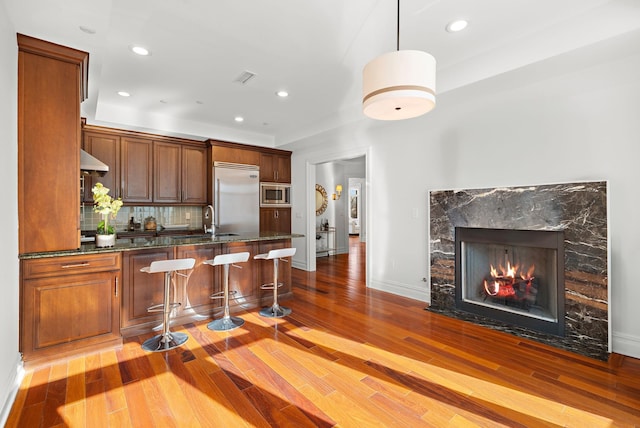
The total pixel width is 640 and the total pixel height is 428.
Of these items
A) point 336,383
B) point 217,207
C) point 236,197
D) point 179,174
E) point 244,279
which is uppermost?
point 179,174

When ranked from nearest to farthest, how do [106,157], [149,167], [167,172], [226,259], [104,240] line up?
[104,240], [226,259], [106,157], [149,167], [167,172]

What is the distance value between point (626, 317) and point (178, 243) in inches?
166

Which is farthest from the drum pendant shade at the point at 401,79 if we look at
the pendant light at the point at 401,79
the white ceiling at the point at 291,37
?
the white ceiling at the point at 291,37

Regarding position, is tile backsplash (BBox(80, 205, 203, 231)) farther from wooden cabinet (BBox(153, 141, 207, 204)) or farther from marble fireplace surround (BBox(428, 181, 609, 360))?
marble fireplace surround (BBox(428, 181, 609, 360))

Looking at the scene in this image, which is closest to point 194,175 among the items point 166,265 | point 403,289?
point 166,265

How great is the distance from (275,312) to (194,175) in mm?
3090

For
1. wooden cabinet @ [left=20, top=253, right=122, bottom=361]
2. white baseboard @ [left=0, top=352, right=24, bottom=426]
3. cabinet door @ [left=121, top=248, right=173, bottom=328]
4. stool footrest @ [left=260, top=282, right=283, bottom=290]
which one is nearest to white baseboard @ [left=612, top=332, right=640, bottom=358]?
stool footrest @ [left=260, top=282, right=283, bottom=290]

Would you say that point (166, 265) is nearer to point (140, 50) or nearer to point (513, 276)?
point (140, 50)

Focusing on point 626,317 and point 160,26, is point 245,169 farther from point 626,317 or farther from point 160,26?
point 626,317

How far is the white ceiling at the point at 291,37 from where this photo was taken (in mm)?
2213

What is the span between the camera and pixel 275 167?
Result: 6.26 meters

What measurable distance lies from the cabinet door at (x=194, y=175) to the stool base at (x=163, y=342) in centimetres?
286

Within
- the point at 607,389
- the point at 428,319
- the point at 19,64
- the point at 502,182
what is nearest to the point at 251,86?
the point at 19,64

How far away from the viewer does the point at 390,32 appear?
103 inches
